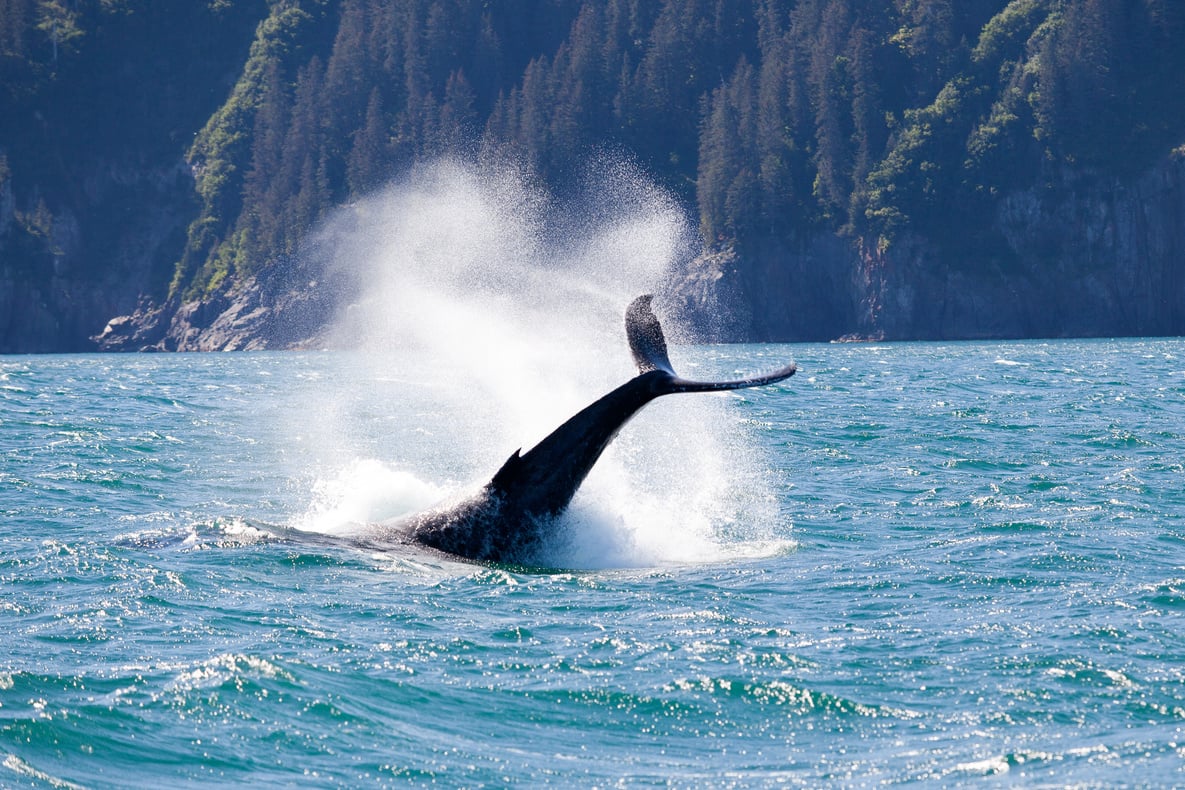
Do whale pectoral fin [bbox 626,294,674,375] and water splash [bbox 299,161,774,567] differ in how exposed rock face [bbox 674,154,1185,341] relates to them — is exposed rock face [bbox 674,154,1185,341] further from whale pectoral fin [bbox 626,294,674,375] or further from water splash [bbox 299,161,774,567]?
whale pectoral fin [bbox 626,294,674,375]

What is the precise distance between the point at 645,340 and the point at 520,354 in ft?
120

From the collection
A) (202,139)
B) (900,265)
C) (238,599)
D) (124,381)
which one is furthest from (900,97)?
(238,599)

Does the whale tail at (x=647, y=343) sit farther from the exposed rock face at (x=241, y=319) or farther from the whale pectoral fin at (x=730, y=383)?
the exposed rock face at (x=241, y=319)

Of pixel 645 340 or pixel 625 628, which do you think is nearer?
pixel 625 628

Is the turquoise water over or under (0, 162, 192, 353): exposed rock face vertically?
under

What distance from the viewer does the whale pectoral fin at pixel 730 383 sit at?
1555cm

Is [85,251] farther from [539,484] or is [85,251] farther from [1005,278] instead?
[539,484]

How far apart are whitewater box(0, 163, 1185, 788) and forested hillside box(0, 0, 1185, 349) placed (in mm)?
94402

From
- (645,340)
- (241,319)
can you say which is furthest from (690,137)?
(645,340)

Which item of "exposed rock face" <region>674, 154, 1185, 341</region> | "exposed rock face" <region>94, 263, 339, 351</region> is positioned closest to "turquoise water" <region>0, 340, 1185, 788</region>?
"exposed rock face" <region>674, 154, 1185, 341</region>

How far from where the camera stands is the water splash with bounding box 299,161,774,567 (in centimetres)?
2073

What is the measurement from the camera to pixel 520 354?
53.5 meters

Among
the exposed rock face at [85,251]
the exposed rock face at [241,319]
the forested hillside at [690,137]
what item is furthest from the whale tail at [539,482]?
the exposed rock face at [85,251]

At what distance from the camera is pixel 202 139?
169 meters
